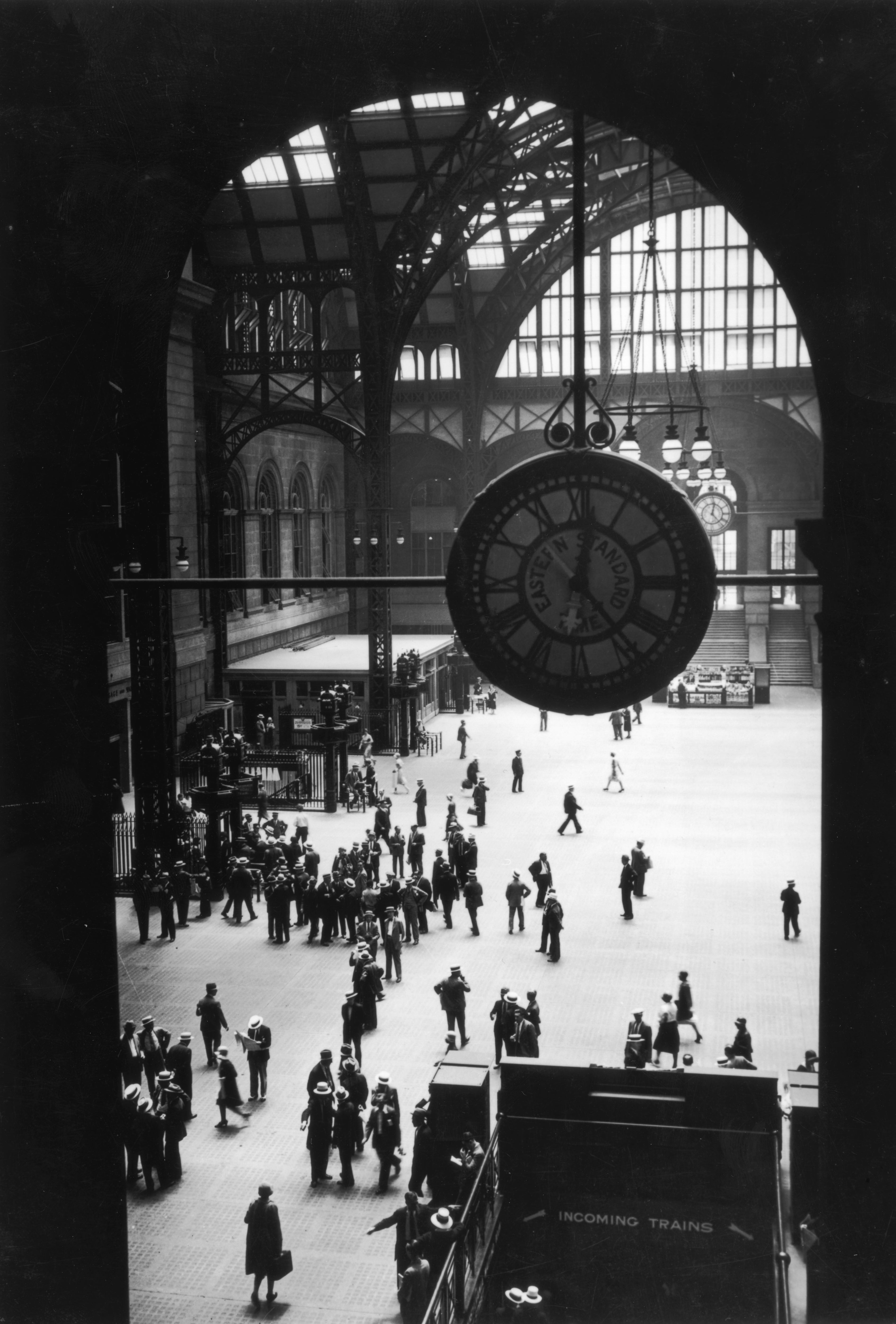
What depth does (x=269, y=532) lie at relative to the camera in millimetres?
36469

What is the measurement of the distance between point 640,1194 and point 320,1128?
11.6 feet

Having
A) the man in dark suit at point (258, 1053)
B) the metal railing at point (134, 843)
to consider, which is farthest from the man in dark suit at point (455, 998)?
the metal railing at point (134, 843)

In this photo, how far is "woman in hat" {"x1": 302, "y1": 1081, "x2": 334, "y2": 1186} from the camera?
35.5 ft

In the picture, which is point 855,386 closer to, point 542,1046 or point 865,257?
point 865,257

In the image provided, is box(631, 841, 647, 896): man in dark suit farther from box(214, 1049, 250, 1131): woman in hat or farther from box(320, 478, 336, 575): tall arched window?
box(320, 478, 336, 575): tall arched window

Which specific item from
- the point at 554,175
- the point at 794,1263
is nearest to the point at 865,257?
the point at 794,1263

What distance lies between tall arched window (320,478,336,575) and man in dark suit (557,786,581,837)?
20082 millimetres

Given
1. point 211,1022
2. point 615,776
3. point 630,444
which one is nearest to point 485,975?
point 211,1022

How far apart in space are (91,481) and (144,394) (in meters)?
0.85

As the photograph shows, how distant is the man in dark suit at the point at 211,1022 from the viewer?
42.6ft

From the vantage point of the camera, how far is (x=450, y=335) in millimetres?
40969

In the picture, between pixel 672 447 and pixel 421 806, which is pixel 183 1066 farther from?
pixel 672 447

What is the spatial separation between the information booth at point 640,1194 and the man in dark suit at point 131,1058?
414 cm

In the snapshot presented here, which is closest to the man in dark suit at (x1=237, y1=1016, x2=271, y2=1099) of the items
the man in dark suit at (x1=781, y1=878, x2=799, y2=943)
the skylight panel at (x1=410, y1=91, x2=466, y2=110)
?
the man in dark suit at (x1=781, y1=878, x2=799, y2=943)
